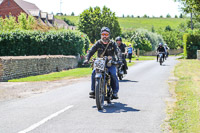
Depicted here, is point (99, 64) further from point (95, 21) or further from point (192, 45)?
point (95, 21)

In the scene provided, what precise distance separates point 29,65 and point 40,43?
29.7 ft

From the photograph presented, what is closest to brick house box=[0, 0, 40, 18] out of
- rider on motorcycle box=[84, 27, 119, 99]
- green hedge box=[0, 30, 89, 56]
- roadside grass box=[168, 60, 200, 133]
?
green hedge box=[0, 30, 89, 56]

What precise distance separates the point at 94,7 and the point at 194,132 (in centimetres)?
7434

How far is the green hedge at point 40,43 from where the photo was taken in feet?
92.9

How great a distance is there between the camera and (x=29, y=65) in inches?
817

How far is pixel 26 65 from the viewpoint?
20.3m

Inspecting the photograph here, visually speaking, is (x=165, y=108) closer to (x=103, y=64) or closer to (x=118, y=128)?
(x=103, y=64)

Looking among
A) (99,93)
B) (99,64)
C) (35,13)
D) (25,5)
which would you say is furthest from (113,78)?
(25,5)

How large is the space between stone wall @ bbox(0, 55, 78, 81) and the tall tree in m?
47.8

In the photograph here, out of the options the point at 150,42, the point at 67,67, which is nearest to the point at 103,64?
the point at 67,67

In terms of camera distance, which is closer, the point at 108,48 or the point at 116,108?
the point at 116,108

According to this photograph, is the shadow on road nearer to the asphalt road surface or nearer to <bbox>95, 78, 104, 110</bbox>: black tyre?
the asphalt road surface

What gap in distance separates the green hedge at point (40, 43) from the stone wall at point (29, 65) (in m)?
2.93

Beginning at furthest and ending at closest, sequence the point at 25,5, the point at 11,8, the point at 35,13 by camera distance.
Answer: the point at 25,5
the point at 35,13
the point at 11,8
